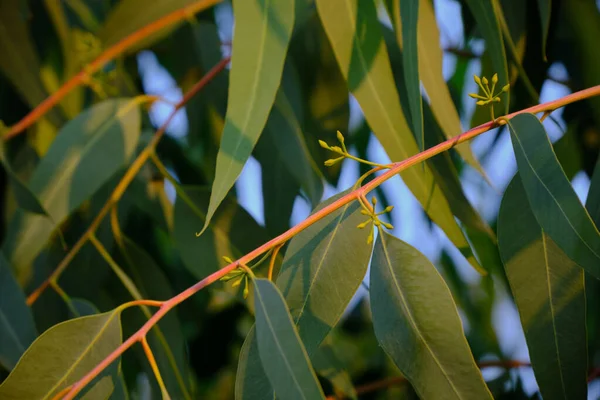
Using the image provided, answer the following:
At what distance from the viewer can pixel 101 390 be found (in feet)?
1.83

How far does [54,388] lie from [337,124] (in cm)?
54

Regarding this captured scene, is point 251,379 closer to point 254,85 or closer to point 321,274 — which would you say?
point 321,274

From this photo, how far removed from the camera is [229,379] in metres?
1.77

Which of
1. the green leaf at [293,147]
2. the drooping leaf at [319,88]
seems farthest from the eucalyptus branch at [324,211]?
the drooping leaf at [319,88]

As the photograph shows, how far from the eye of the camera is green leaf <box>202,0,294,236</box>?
56cm

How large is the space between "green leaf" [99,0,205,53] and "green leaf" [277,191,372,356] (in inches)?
24.0

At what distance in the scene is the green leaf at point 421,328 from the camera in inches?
19.9

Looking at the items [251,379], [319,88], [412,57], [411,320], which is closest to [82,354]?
[251,379]

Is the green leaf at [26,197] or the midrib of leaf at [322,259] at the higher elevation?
the green leaf at [26,197]

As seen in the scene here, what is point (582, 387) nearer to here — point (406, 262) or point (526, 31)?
point (406, 262)

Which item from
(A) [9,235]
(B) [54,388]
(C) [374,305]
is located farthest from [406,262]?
(A) [9,235]

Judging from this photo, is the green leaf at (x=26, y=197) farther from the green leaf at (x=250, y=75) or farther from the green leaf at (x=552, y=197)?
the green leaf at (x=552, y=197)

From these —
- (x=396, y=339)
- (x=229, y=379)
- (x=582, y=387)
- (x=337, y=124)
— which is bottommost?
(x=229, y=379)

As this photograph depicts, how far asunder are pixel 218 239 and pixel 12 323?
0.24 meters
